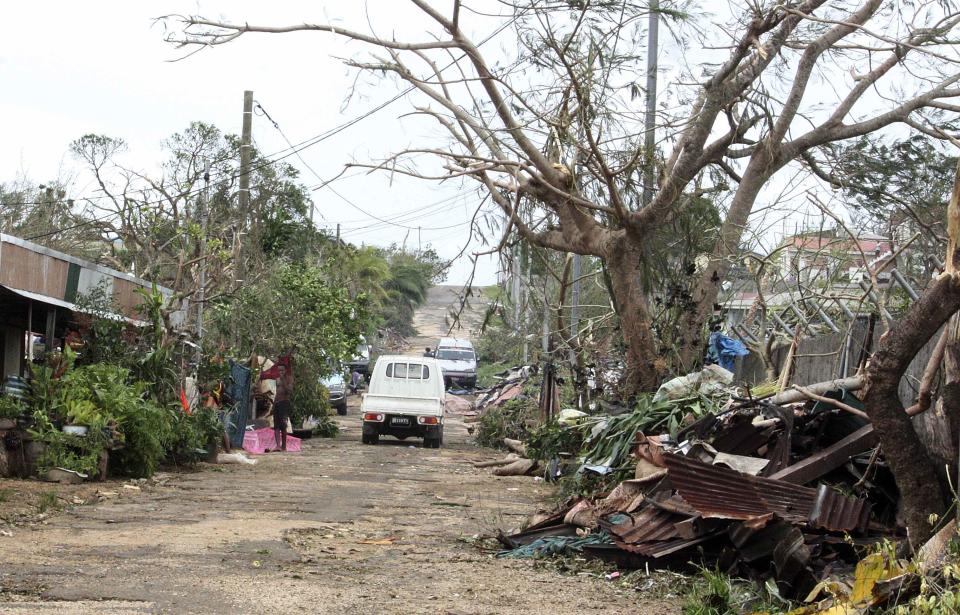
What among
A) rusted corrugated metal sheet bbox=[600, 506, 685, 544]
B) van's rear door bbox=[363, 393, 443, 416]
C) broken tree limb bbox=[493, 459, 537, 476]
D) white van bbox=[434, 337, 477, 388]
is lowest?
broken tree limb bbox=[493, 459, 537, 476]

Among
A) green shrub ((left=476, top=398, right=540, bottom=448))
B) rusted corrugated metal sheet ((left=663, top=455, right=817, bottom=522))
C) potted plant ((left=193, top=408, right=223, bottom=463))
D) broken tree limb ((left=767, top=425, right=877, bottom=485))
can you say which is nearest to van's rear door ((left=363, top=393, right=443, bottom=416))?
green shrub ((left=476, top=398, right=540, bottom=448))

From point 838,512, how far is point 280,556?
4.47 meters

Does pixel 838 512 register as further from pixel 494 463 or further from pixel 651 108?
pixel 494 463

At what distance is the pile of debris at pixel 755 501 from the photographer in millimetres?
7793

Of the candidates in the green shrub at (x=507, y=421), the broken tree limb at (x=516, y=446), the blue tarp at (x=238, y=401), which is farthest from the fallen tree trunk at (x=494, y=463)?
the blue tarp at (x=238, y=401)

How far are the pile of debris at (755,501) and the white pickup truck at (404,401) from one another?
48.0 ft

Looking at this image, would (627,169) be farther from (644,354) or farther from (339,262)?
(339,262)

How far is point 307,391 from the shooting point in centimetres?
2669

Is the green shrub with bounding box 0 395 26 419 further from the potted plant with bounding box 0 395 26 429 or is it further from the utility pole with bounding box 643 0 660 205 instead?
the utility pole with bounding box 643 0 660 205

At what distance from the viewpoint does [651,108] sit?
17359mm

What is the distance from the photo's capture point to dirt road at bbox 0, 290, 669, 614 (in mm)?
7156

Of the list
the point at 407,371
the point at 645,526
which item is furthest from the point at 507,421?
the point at 645,526

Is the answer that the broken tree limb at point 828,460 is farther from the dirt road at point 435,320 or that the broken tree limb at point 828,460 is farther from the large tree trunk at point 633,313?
the dirt road at point 435,320

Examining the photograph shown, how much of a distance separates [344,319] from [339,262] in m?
9.53
